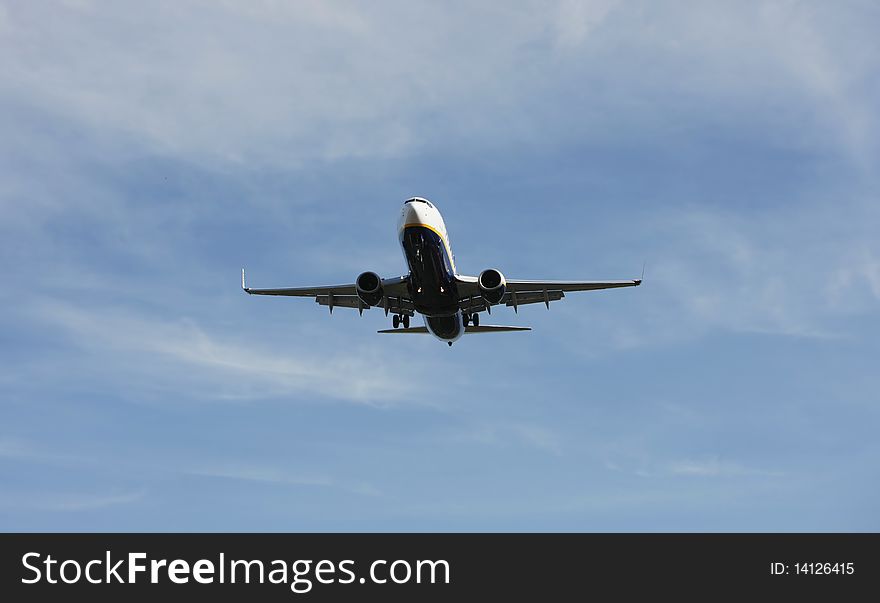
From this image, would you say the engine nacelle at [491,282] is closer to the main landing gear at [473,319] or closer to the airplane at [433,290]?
the airplane at [433,290]

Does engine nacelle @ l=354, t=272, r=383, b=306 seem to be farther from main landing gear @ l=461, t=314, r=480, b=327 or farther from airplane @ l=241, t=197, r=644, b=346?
main landing gear @ l=461, t=314, r=480, b=327

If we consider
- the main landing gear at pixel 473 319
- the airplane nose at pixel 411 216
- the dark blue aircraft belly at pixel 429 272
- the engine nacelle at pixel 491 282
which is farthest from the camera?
the main landing gear at pixel 473 319

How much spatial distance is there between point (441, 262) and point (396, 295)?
754 cm

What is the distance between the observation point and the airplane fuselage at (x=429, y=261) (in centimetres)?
5859

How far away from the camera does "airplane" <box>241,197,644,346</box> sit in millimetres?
59156

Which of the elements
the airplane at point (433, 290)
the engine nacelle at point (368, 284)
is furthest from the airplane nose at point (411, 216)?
the engine nacelle at point (368, 284)

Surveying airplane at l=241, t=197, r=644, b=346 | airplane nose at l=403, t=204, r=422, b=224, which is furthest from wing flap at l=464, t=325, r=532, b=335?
airplane nose at l=403, t=204, r=422, b=224

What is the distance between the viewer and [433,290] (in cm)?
6169

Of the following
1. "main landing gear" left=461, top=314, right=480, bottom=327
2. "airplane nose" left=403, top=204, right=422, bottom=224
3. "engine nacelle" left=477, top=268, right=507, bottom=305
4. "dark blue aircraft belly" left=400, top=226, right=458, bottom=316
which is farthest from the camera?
"main landing gear" left=461, top=314, right=480, bottom=327

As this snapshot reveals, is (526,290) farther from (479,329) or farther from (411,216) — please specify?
(411,216)

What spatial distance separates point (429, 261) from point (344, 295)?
38.1 feet

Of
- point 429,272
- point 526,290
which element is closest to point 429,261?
point 429,272
